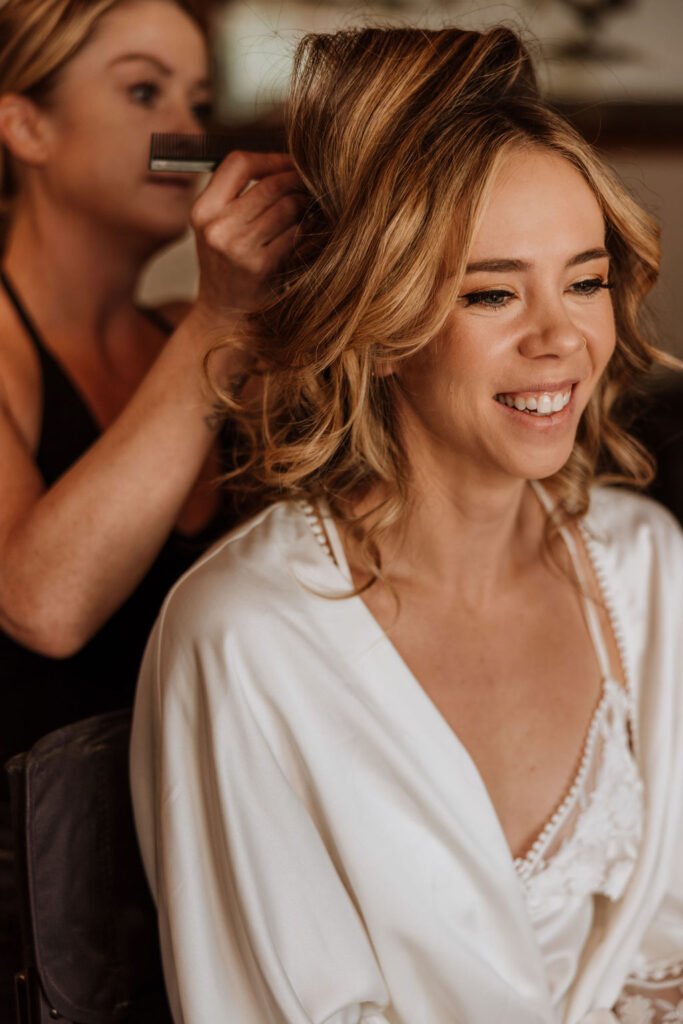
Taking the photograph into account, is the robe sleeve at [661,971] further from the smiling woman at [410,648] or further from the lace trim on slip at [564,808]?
the lace trim on slip at [564,808]

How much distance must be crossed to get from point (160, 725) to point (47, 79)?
99 centimetres

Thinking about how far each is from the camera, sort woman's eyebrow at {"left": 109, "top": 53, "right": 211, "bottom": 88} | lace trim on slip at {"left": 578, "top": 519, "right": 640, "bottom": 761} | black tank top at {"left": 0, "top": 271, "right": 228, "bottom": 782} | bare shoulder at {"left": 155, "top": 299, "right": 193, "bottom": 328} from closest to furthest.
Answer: lace trim on slip at {"left": 578, "top": 519, "right": 640, "bottom": 761} → black tank top at {"left": 0, "top": 271, "right": 228, "bottom": 782} → woman's eyebrow at {"left": 109, "top": 53, "right": 211, "bottom": 88} → bare shoulder at {"left": 155, "top": 299, "right": 193, "bottom": 328}

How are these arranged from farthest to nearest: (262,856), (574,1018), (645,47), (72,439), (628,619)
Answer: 1. (645,47)
2. (72,439)
3. (628,619)
4. (574,1018)
5. (262,856)

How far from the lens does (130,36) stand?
63.7 inches

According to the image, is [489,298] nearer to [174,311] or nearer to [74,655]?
[74,655]

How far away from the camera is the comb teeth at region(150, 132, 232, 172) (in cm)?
132

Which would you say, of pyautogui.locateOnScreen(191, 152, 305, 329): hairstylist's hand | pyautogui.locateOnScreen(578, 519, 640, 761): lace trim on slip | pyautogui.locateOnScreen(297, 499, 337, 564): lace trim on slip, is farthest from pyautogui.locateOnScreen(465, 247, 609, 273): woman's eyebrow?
pyautogui.locateOnScreen(578, 519, 640, 761): lace trim on slip

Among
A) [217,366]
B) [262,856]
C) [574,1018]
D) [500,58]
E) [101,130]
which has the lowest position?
[574,1018]

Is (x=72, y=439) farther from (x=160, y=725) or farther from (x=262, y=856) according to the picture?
(x=262, y=856)

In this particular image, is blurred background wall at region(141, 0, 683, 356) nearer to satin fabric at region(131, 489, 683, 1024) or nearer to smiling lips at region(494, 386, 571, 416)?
smiling lips at region(494, 386, 571, 416)

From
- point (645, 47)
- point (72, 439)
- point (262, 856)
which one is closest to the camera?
point (262, 856)

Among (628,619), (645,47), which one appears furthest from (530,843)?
(645,47)

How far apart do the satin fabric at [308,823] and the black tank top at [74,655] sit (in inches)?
12.0

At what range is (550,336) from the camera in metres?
A: 1.12
